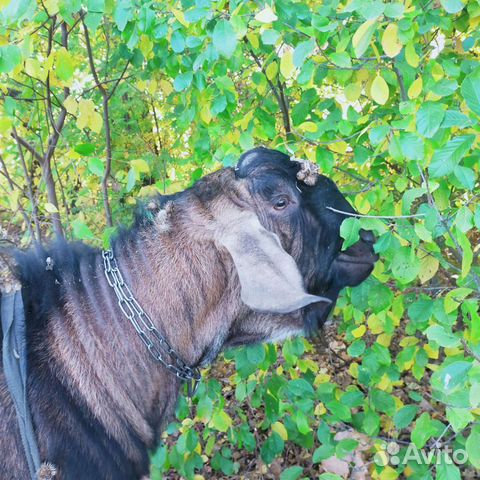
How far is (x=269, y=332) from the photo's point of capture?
9.57 ft

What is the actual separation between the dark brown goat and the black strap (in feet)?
0.20

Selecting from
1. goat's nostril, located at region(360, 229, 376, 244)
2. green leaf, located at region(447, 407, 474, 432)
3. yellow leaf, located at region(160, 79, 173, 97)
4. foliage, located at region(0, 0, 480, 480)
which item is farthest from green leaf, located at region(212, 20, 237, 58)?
yellow leaf, located at region(160, 79, 173, 97)

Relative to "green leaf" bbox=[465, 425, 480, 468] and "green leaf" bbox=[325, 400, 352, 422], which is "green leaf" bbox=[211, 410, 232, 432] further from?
"green leaf" bbox=[465, 425, 480, 468]

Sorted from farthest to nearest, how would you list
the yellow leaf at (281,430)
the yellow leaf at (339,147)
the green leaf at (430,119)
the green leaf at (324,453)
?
the yellow leaf at (281,430) → the green leaf at (324,453) → the yellow leaf at (339,147) → the green leaf at (430,119)

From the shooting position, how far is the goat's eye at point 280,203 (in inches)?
112

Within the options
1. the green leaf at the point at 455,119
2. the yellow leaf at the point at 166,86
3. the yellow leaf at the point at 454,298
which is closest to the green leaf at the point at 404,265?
the yellow leaf at the point at 454,298

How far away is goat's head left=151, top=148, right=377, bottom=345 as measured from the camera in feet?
9.25

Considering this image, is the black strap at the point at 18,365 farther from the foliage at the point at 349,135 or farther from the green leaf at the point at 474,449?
the green leaf at the point at 474,449

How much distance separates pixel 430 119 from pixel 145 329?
4.97 ft

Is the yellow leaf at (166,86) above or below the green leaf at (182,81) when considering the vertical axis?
above

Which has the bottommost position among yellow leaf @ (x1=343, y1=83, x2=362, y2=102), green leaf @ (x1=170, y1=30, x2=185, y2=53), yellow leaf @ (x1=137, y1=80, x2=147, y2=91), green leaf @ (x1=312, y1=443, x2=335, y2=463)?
green leaf @ (x1=312, y1=443, x2=335, y2=463)

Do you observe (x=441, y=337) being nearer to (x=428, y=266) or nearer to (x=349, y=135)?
(x=428, y=266)

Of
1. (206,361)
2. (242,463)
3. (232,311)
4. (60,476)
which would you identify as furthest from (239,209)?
(242,463)

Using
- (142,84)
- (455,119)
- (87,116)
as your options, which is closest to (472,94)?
(455,119)
